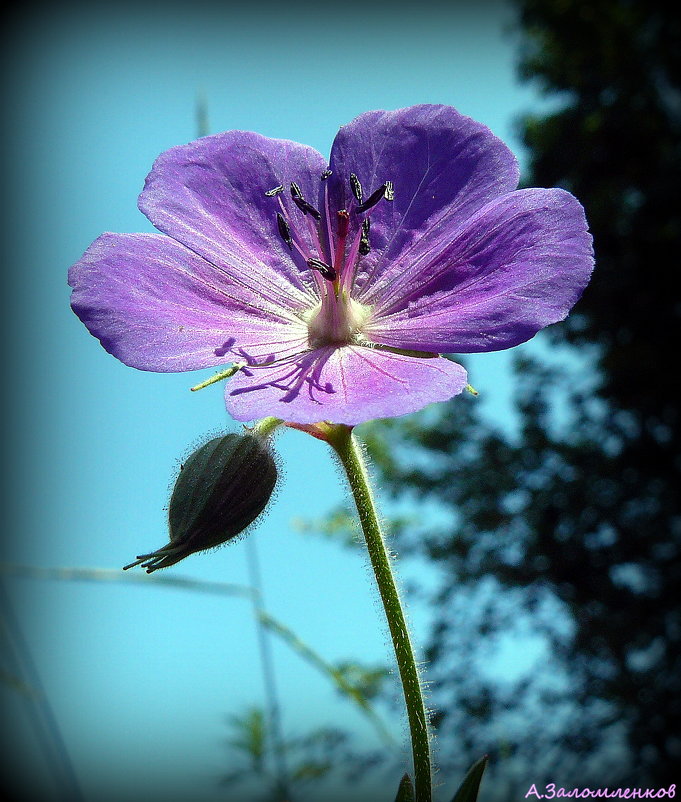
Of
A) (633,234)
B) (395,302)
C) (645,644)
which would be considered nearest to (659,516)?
(645,644)

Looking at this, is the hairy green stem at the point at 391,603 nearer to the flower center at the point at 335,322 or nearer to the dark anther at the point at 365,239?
the flower center at the point at 335,322

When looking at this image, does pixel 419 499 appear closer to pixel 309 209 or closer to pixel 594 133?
pixel 594 133

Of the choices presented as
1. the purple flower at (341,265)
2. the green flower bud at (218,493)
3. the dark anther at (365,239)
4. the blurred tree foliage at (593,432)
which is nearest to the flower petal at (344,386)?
the purple flower at (341,265)

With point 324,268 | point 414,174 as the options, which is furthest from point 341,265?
point 414,174

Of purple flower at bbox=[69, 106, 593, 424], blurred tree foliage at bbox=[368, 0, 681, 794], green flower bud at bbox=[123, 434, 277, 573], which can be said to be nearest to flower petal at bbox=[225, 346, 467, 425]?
purple flower at bbox=[69, 106, 593, 424]

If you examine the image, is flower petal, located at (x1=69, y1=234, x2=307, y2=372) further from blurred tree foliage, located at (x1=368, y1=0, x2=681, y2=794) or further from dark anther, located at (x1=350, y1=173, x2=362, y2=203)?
blurred tree foliage, located at (x1=368, y1=0, x2=681, y2=794)

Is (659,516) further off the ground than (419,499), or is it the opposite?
(419,499)

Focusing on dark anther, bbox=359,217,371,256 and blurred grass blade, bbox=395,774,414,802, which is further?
dark anther, bbox=359,217,371,256
